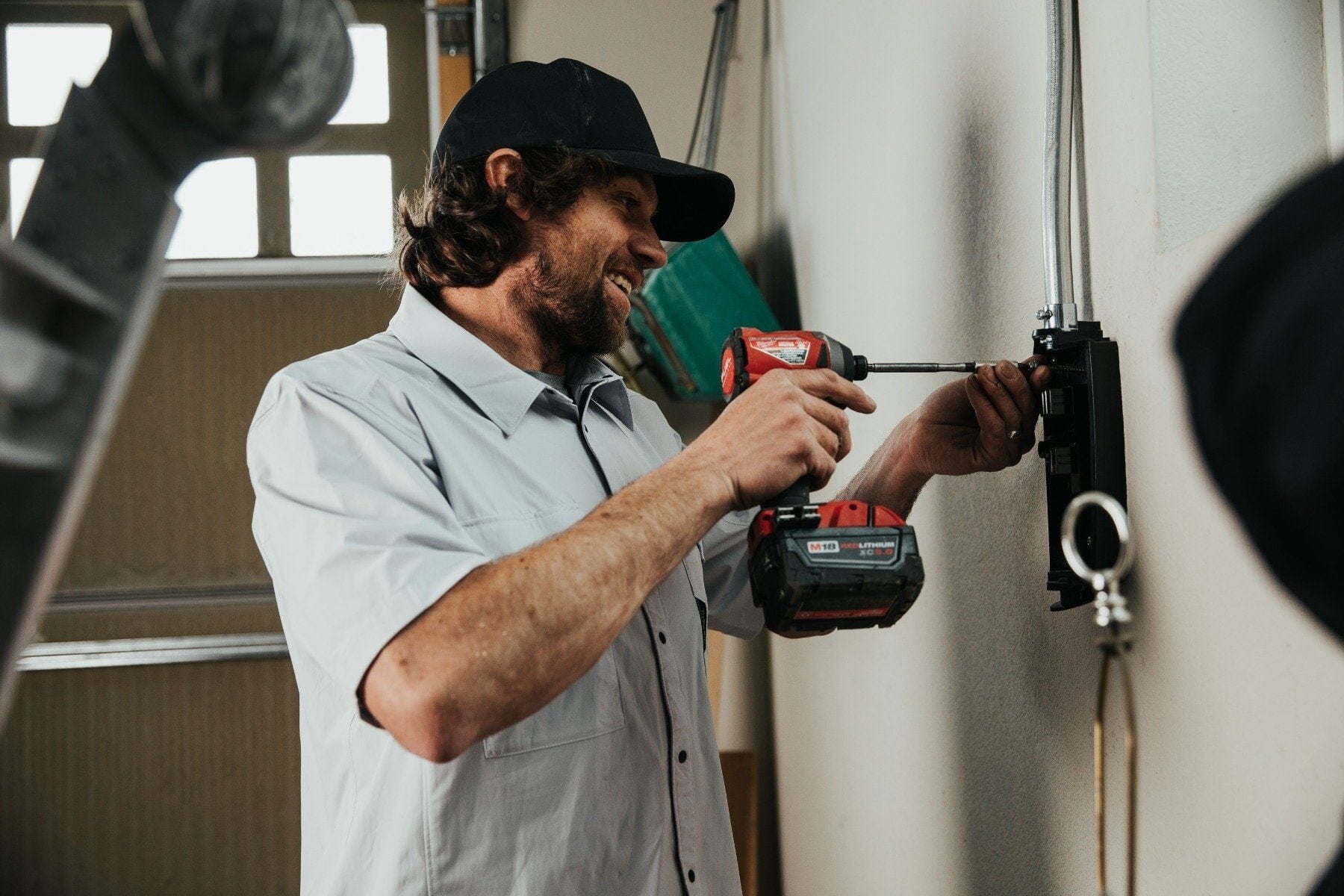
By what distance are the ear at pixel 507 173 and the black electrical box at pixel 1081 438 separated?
0.64m

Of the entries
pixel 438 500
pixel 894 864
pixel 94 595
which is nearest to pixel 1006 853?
pixel 894 864

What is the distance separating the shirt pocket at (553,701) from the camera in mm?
1034

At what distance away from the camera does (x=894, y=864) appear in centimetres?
158

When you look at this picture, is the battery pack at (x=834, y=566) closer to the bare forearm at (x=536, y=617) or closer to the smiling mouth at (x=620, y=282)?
the bare forearm at (x=536, y=617)

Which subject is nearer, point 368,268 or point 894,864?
point 894,864

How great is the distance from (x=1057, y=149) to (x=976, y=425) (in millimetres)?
315

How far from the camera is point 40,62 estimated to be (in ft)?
9.99

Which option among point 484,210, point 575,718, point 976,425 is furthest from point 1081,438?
point 484,210

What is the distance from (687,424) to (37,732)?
202 cm

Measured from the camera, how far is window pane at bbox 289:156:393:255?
3.06 metres

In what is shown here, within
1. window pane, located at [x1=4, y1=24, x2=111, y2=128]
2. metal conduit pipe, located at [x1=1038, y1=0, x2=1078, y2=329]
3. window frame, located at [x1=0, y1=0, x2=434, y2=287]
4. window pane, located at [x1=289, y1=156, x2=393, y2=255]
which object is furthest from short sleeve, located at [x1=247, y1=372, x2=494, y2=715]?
window pane, located at [x1=4, y1=24, x2=111, y2=128]

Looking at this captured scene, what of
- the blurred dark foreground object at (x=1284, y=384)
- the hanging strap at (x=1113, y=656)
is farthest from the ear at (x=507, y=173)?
Result: the blurred dark foreground object at (x=1284, y=384)

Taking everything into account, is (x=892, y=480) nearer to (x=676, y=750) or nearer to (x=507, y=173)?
(x=676, y=750)

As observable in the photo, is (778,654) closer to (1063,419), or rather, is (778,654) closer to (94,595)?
(1063,419)
